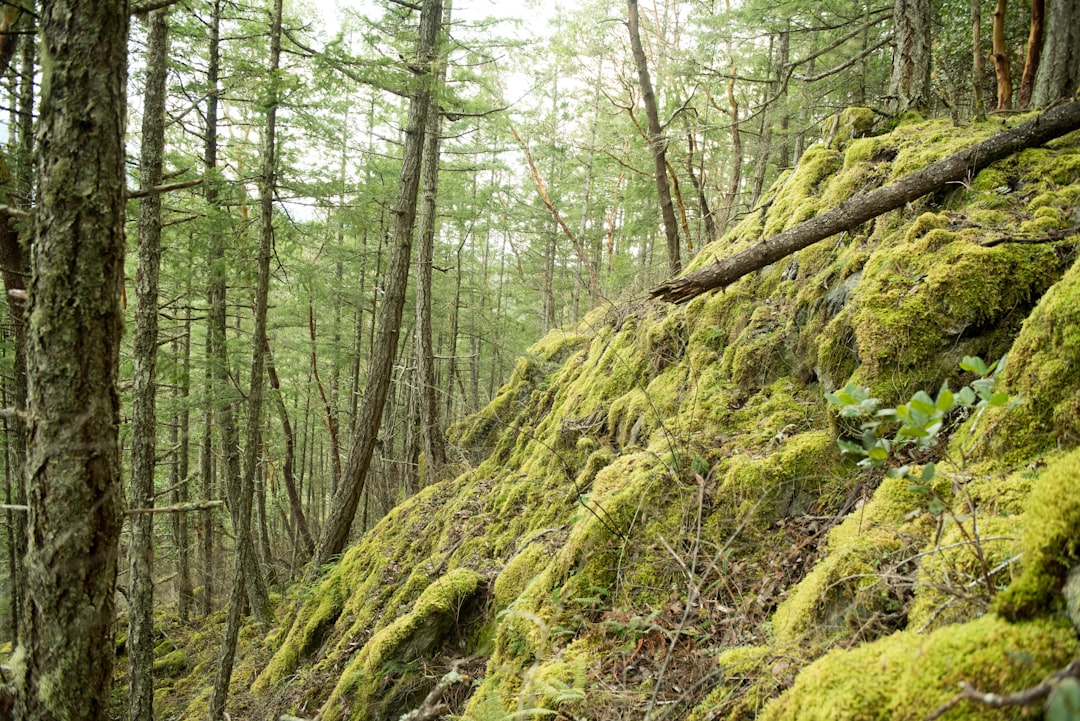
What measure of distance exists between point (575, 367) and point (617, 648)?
17.5ft

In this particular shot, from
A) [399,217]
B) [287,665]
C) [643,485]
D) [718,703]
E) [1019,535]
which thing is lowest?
[287,665]

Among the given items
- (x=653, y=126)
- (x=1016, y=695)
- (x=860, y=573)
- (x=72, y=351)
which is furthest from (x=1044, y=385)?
(x=653, y=126)

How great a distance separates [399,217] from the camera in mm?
8312

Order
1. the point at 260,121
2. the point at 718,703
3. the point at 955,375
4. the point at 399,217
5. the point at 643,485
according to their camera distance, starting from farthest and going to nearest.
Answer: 1. the point at 399,217
2. the point at 260,121
3. the point at 643,485
4. the point at 955,375
5. the point at 718,703

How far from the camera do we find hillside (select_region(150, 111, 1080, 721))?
71.9 inches

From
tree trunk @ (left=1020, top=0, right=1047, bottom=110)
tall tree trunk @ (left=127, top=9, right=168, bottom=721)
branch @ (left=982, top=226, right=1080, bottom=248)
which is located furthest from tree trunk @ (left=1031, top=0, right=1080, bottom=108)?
tall tree trunk @ (left=127, top=9, right=168, bottom=721)

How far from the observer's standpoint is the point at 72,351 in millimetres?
2643

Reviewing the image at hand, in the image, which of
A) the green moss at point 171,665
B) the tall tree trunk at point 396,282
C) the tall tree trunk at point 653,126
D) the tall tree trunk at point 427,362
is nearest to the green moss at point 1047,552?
the tall tree trunk at point 396,282

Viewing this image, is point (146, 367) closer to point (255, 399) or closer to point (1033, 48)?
point (255, 399)

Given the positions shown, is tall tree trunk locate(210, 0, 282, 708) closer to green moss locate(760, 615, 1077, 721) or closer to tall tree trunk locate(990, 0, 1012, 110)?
green moss locate(760, 615, 1077, 721)

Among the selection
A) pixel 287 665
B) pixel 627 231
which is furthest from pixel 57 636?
pixel 627 231

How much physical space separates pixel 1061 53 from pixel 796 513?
4929 mm

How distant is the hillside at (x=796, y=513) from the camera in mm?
1825

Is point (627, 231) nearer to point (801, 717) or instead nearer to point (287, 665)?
point (287, 665)
